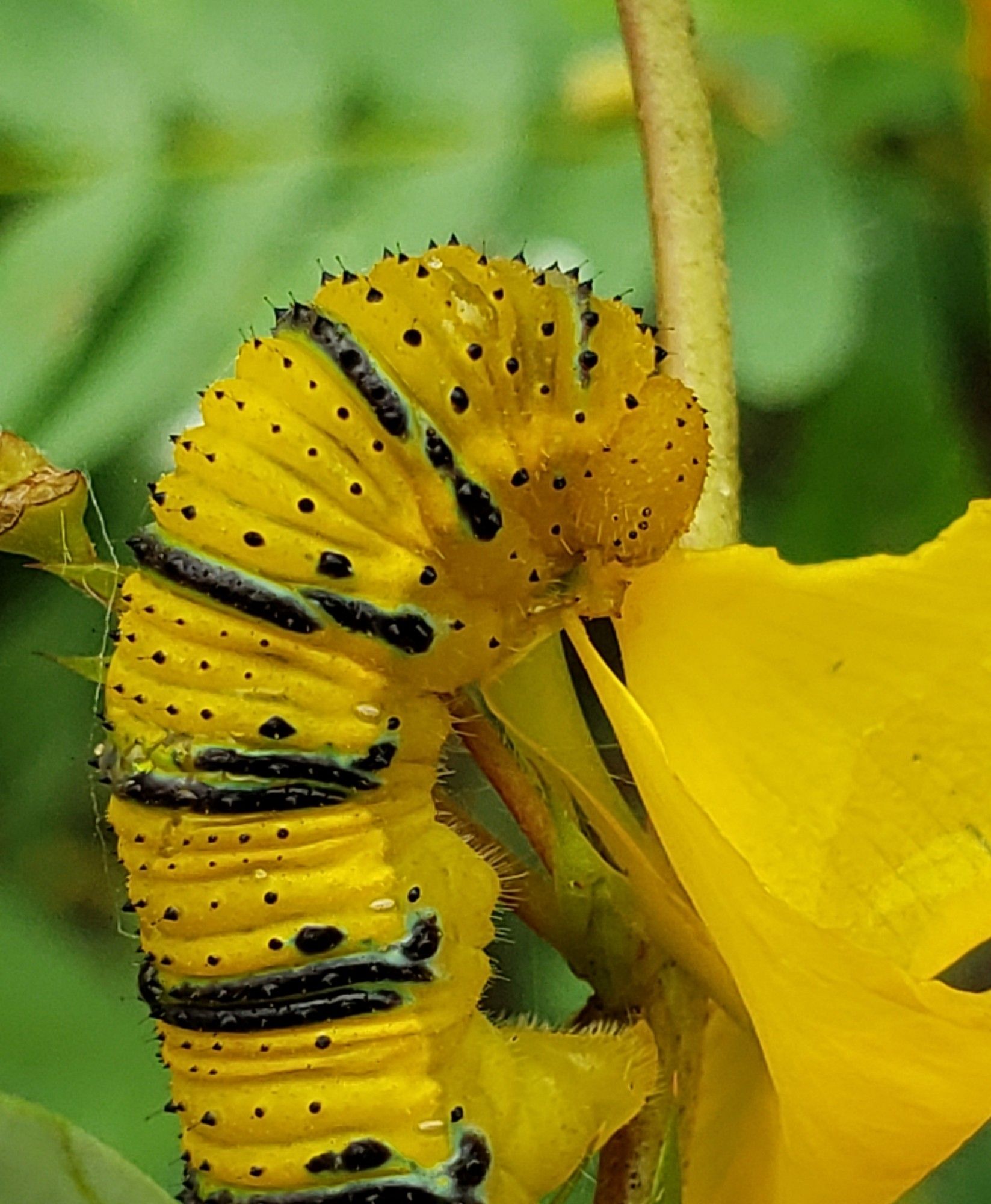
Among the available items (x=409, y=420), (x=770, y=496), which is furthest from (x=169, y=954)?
(x=770, y=496)

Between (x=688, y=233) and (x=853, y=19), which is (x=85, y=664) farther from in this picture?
(x=853, y=19)

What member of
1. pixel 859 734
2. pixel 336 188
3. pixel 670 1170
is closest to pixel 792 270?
pixel 336 188

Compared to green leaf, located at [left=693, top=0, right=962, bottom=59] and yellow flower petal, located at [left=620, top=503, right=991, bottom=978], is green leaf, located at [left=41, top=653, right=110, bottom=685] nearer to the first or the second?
yellow flower petal, located at [left=620, top=503, right=991, bottom=978]

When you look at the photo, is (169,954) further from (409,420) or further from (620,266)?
(620,266)

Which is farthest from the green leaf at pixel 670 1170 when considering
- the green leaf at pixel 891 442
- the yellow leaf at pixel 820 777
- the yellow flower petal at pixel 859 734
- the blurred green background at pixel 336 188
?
the green leaf at pixel 891 442

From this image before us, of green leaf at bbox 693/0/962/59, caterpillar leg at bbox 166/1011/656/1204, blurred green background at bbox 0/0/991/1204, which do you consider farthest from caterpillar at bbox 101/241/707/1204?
green leaf at bbox 693/0/962/59
